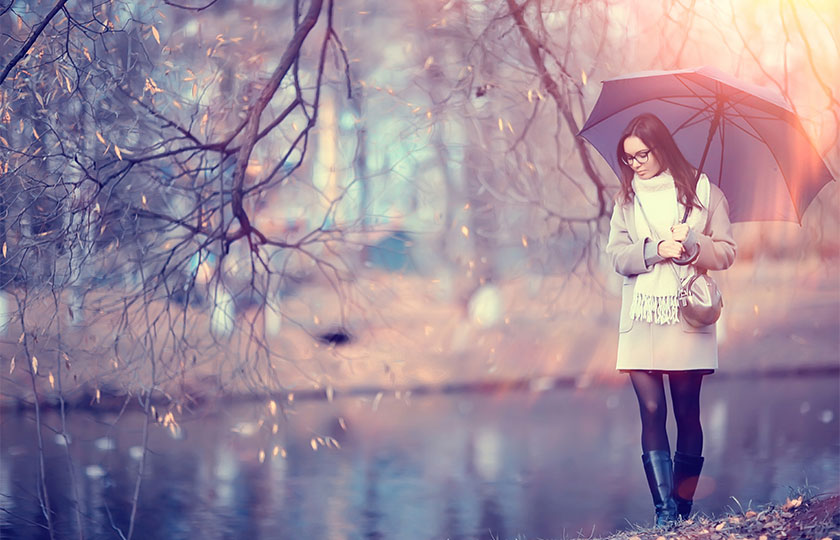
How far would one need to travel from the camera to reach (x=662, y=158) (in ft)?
11.9

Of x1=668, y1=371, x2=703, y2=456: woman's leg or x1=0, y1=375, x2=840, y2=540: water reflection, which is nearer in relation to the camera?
x1=668, y1=371, x2=703, y2=456: woman's leg

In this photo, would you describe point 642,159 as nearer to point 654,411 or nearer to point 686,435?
point 654,411

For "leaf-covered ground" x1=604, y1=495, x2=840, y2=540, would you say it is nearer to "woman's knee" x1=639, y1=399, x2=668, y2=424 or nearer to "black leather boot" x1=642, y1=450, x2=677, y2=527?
"black leather boot" x1=642, y1=450, x2=677, y2=527

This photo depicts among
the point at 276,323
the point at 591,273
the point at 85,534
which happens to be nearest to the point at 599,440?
the point at 591,273

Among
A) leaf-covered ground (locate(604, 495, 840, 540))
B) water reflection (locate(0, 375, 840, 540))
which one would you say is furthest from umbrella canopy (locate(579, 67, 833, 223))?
water reflection (locate(0, 375, 840, 540))

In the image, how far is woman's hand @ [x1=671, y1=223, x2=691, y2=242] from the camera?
11.5ft

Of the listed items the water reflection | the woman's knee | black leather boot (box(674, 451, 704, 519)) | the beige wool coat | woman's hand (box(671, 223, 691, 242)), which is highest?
woman's hand (box(671, 223, 691, 242))

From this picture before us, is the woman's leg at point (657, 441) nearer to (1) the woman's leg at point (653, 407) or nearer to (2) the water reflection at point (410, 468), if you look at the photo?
(1) the woman's leg at point (653, 407)

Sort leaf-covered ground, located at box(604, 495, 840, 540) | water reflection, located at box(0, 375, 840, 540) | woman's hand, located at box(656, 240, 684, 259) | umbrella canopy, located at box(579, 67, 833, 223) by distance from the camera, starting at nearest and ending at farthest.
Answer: leaf-covered ground, located at box(604, 495, 840, 540)
woman's hand, located at box(656, 240, 684, 259)
umbrella canopy, located at box(579, 67, 833, 223)
water reflection, located at box(0, 375, 840, 540)

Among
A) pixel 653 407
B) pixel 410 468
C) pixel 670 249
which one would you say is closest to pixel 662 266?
pixel 670 249

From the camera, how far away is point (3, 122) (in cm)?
443

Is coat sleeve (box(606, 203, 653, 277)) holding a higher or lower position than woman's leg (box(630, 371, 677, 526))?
higher

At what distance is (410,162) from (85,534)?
7084 mm

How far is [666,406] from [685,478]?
306mm
